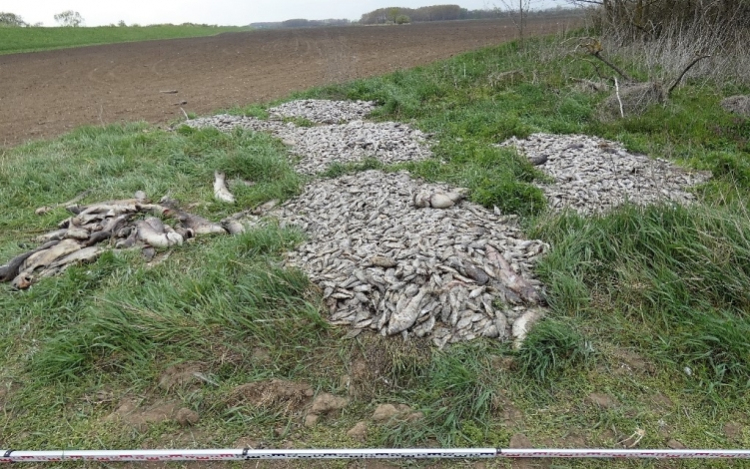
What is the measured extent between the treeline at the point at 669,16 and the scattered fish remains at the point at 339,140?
310 inches

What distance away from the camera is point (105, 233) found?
193 inches

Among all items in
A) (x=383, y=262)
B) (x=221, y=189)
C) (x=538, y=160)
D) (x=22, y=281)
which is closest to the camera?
(x=383, y=262)

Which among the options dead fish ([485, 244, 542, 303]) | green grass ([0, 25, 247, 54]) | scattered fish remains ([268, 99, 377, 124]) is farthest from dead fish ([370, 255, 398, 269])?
green grass ([0, 25, 247, 54])

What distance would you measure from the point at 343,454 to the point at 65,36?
3937cm

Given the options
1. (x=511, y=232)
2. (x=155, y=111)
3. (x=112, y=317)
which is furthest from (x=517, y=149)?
(x=155, y=111)

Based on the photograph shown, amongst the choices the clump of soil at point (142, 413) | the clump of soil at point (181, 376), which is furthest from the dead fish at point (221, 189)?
the clump of soil at point (142, 413)

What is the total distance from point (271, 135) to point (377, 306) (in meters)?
5.89

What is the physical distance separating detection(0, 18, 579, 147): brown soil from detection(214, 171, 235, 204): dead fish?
564 cm

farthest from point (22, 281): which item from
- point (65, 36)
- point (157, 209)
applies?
point (65, 36)

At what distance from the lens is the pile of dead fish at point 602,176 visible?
5026 millimetres

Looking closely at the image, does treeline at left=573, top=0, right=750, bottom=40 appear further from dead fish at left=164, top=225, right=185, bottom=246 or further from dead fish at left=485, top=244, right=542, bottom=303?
dead fish at left=164, top=225, right=185, bottom=246

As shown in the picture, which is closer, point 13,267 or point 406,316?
point 406,316

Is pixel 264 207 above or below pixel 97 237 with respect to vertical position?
below

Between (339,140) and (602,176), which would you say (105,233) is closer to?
(339,140)
